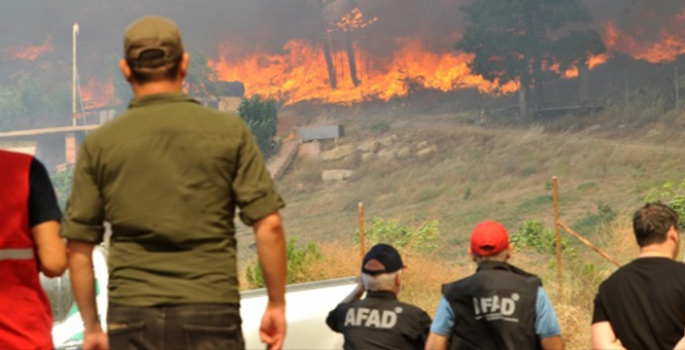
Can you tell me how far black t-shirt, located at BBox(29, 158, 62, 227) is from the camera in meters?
4.09

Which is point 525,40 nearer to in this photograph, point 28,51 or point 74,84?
point 74,84

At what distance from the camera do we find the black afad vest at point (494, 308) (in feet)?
Result: 18.3

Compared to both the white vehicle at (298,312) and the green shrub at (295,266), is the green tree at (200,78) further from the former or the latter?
the white vehicle at (298,312)

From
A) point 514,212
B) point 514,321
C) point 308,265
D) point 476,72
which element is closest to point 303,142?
point 476,72

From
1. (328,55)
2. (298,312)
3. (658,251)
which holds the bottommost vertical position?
(328,55)

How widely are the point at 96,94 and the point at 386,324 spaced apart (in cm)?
6429

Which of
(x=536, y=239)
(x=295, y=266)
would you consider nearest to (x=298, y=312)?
(x=295, y=266)

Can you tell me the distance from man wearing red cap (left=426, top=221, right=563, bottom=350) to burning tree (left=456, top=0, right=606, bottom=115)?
2291 inches

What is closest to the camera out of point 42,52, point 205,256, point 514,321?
point 205,256

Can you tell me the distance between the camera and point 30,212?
4.10m

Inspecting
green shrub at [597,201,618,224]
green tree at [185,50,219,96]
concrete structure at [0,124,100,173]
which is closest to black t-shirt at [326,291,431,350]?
green shrub at [597,201,618,224]

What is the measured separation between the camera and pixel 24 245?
408 cm

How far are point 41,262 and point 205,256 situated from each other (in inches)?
25.8

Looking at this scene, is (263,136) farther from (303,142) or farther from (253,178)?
(253,178)
